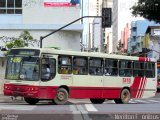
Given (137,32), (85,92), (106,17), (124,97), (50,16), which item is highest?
(137,32)

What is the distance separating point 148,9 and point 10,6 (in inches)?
647

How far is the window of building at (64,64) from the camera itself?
2528 centimetres

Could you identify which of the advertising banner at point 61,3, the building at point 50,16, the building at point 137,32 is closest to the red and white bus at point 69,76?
the building at point 50,16

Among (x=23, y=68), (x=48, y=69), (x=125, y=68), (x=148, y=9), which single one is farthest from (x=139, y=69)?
(x=23, y=68)

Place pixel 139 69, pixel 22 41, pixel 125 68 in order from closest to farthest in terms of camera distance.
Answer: pixel 125 68 → pixel 139 69 → pixel 22 41

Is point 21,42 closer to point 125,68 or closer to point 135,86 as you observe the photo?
point 125,68

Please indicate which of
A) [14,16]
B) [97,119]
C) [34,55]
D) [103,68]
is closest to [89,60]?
[103,68]

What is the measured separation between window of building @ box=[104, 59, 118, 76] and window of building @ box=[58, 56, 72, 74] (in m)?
2.99

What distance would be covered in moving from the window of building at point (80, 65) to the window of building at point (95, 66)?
0.34 meters

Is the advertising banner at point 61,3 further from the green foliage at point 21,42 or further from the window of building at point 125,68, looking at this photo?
the window of building at point 125,68

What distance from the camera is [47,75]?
2483cm

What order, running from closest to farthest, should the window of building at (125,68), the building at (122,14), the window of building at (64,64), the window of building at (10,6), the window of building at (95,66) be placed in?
the window of building at (64,64), the window of building at (95,66), the window of building at (125,68), the window of building at (10,6), the building at (122,14)

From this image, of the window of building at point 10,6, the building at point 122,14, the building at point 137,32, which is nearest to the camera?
the window of building at point 10,6

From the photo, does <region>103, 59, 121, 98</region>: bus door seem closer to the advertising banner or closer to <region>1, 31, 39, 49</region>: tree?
<region>1, 31, 39, 49</region>: tree
